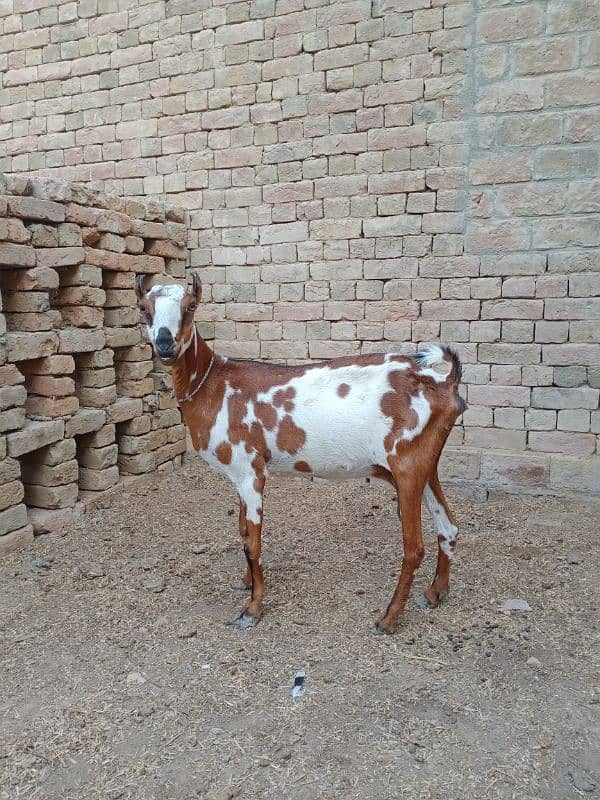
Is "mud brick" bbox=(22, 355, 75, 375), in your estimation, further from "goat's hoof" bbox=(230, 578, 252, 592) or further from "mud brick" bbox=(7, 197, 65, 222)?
"goat's hoof" bbox=(230, 578, 252, 592)

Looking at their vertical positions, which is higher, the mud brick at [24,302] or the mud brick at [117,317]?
the mud brick at [24,302]

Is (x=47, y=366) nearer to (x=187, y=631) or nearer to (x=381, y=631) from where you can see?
(x=187, y=631)

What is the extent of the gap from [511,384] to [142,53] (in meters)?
5.70

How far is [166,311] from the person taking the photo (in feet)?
10.9

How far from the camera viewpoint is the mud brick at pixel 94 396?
5.79 metres

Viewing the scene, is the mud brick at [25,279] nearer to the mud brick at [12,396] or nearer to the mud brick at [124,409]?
the mud brick at [12,396]

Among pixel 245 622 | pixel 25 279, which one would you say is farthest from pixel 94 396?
pixel 245 622

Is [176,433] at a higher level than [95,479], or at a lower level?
higher

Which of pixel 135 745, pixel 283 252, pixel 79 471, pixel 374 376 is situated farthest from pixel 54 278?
pixel 135 745

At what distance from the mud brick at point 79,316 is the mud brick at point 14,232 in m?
0.80

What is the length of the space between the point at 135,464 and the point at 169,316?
11.2 feet

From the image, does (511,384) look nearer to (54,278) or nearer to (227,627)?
(227,627)

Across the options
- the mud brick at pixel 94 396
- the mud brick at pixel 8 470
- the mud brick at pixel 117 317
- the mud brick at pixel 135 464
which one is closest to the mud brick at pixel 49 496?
the mud brick at pixel 8 470

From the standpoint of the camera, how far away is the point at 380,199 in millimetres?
6156
